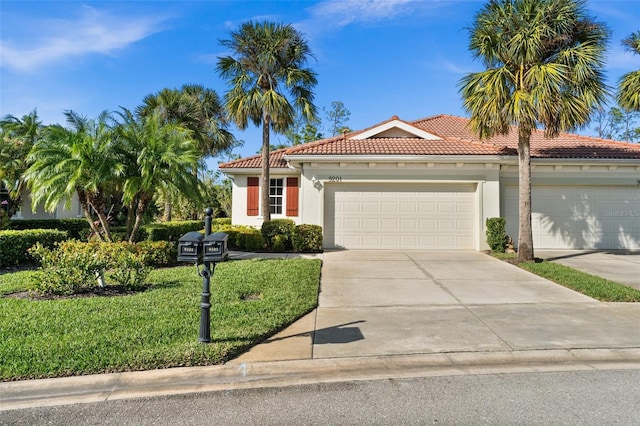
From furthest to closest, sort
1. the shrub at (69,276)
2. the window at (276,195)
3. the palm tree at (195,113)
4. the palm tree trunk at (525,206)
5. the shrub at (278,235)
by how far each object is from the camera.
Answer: the palm tree at (195,113)
the window at (276,195)
the shrub at (278,235)
the palm tree trunk at (525,206)
the shrub at (69,276)

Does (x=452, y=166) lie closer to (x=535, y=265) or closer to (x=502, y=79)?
(x=502, y=79)

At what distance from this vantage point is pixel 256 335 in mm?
4547

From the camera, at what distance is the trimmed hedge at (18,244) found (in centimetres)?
889

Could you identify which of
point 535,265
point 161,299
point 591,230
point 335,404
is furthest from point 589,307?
point 591,230

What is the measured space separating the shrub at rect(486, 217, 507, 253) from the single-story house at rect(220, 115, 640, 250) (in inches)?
18.6

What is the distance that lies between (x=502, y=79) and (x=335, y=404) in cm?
957

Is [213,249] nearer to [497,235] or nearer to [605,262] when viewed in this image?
[497,235]

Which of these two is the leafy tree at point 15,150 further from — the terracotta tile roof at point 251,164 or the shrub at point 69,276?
the shrub at point 69,276

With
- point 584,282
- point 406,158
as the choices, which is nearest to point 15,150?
point 406,158

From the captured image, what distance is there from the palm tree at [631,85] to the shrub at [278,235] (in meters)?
11.3

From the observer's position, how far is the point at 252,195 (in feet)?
56.8

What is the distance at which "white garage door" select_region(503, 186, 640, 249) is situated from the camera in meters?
13.1

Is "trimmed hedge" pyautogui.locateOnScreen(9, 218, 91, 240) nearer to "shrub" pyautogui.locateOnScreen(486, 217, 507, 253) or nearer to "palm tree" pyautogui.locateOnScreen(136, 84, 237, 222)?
"palm tree" pyautogui.locateOnScreen(136, 84, 237, 222)

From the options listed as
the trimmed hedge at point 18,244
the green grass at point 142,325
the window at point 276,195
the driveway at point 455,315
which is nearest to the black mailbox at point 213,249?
the green grass at point 142,325
